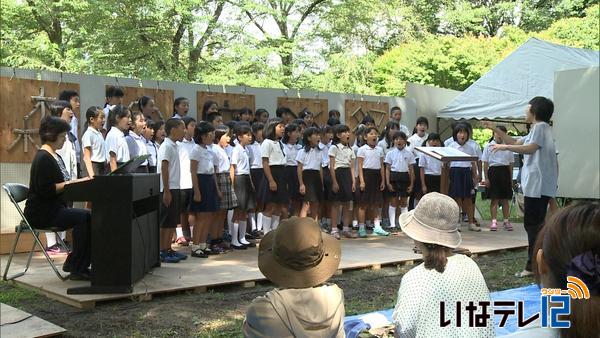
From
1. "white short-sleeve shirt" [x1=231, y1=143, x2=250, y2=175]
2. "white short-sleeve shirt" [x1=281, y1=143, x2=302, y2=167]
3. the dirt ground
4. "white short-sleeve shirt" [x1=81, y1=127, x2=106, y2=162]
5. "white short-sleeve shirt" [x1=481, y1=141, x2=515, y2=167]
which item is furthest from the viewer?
"white short-sleeve shirt" [x1=481, y1=141, x2=515, y2=167]

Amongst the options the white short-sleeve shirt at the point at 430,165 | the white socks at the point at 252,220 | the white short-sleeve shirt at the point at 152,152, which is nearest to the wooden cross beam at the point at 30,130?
the white short-sleeve shirt at the point at 152,152

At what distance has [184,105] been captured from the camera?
8.68 metres

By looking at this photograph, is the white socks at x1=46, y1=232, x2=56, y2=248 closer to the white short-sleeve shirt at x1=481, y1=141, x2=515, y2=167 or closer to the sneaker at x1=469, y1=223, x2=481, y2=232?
the sneaker at x1=469, y1=223, x2=481, y2=232

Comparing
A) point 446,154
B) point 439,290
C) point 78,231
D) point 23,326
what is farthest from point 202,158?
point 439,290

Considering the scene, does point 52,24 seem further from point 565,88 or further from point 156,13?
point 565,88

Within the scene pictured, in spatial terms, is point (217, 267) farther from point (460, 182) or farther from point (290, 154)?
point (460, 182)

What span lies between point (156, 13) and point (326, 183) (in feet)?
33.0

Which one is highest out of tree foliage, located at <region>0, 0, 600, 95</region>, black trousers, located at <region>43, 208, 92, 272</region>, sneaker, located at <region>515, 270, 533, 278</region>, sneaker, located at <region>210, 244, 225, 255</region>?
tree foliage, located at <region>0, 0, 600, 95</region>

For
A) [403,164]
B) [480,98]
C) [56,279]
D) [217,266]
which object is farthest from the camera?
[480,98]

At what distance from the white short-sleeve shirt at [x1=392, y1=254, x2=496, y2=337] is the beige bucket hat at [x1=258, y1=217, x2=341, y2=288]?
425 millimetres

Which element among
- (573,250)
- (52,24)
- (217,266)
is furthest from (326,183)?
(52,24)

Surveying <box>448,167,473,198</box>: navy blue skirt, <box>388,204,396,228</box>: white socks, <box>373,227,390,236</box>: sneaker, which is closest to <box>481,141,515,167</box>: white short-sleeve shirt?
<box>448,167,473,198</box>: navy blue skirt

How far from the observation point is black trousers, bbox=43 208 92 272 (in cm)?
564

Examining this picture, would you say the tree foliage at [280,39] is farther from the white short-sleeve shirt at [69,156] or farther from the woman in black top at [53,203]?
the woman in black top at [53,203]
